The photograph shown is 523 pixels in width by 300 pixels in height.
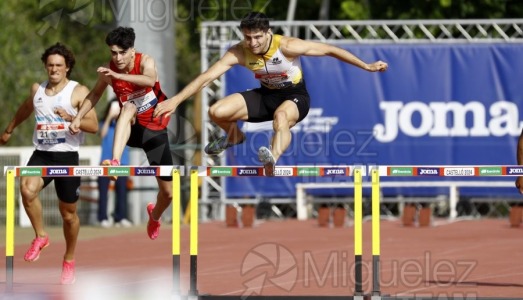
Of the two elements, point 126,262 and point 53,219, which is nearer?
point 126,262

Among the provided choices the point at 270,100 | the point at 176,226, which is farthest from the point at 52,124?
the point at 176,226

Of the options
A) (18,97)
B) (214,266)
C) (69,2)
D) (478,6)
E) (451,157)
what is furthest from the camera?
(18,97)

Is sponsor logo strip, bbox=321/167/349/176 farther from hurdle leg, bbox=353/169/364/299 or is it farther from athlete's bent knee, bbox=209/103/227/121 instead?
athlete's bent knee, bbox=209/103/227/121

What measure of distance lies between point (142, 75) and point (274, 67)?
1238mm

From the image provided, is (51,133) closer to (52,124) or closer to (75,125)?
(52,124)

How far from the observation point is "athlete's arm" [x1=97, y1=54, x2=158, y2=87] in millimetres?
11461

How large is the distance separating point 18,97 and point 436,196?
19993 mm

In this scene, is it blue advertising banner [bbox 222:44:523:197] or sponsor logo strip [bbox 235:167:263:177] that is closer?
sponsor logo strip [bbox 235:167:263:177]

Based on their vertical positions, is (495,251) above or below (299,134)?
below

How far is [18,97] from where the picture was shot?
1526 inches

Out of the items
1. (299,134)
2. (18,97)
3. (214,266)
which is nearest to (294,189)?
(299,134)

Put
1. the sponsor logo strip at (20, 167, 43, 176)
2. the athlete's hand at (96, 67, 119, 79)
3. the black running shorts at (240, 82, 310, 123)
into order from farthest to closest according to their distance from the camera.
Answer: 1. the black running shorts at (240, 82, 310, 123)
2. the athlete's hand at (96, 67, 119, 79)
3. the sponsor logo strip at (20, 167, 43, 176)

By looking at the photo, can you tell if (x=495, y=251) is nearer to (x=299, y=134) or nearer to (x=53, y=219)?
(x=299, y=134)

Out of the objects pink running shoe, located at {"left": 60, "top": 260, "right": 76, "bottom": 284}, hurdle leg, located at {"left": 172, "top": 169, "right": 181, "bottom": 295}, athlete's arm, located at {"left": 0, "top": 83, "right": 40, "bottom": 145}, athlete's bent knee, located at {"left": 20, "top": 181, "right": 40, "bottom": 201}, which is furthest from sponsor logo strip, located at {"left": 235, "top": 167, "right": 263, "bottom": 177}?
athlete's arm, located at {"left": 0, "top": 83, "right": 40, "bottom": 145}
